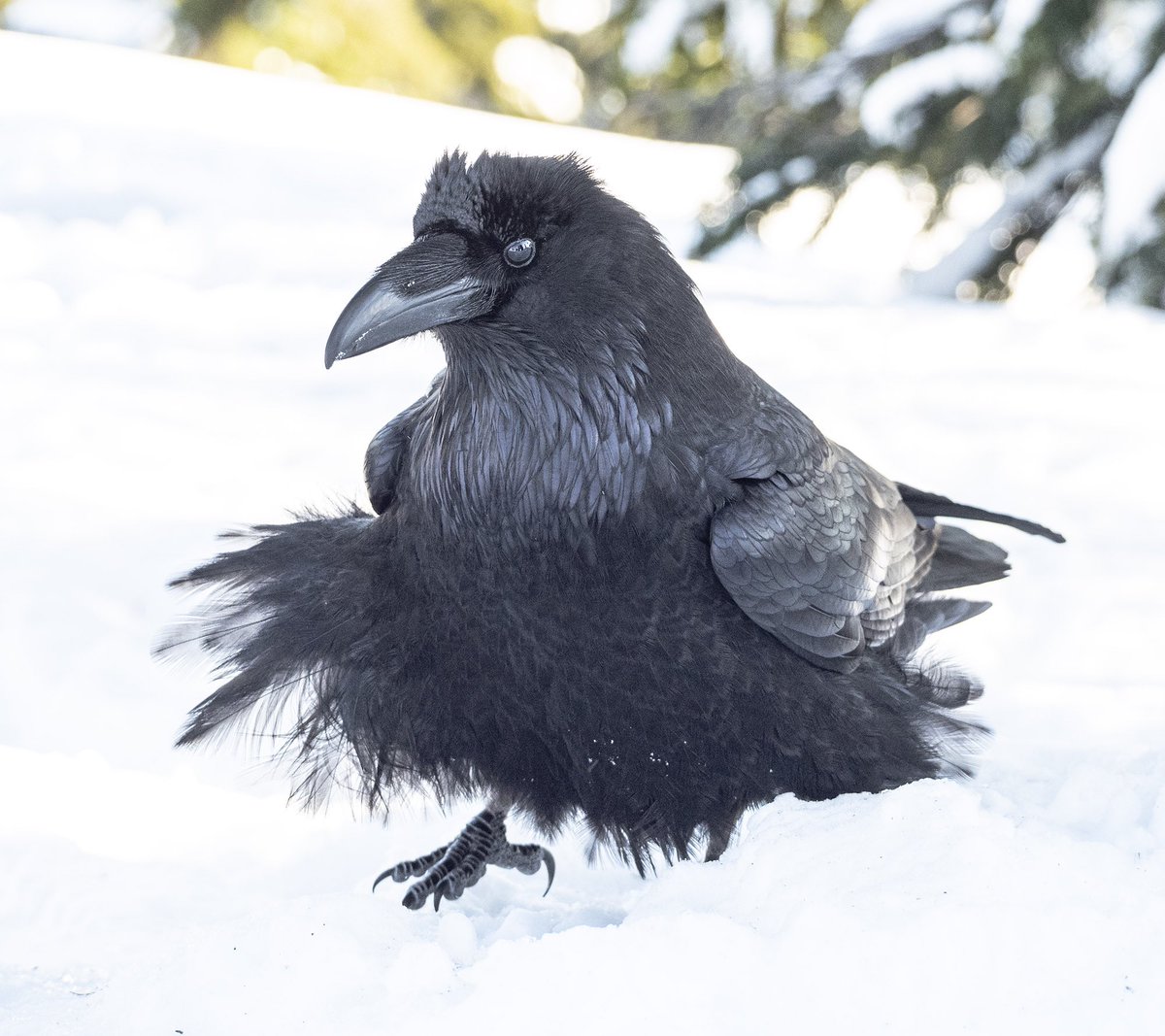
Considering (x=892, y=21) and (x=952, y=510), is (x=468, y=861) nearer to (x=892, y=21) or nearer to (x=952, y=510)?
(x=952, y=510)

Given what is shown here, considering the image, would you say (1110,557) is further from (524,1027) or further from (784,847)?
(524,1027)

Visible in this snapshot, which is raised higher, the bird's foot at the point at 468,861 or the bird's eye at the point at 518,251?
the bird's eye at the point at 518,251

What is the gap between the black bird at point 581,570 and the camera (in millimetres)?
2674

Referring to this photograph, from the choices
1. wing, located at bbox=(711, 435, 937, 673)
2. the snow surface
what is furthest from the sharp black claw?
the snow surface

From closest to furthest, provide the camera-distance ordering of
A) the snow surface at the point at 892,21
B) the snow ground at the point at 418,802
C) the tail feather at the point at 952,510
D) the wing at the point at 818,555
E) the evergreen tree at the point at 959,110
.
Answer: the snow ground at the point at 418,802
the wing at the point at 818,555
the tail feather at the point at 952,510
the evergreen tree at the point at 959,110
the snow surface at the point at 892,21

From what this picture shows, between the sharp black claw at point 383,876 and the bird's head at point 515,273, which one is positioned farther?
the sharp black claw at point 383,876

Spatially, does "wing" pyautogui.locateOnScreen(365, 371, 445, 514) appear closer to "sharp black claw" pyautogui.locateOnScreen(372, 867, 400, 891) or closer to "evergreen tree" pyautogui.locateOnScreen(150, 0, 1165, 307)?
"sharp black claw" pyautogui.locateOnScreen(372, 867, 400, 891)

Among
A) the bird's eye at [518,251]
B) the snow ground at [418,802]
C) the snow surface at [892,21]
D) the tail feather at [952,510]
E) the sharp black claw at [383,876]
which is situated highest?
the snow surface at [892,21]

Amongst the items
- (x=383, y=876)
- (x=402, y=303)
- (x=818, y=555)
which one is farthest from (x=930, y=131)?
(x=383, y=876)

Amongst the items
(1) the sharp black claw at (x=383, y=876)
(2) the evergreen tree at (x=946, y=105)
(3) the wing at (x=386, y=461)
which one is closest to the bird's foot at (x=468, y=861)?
(1) the sharp black claw at (x=383, y=876)

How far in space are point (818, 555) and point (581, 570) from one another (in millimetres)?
599

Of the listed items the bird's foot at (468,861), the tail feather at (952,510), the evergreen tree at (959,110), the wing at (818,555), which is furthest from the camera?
the evergreen tree at (959,110)

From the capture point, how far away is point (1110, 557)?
182 inches

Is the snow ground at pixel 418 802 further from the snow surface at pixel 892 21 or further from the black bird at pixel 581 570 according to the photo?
the snow surface at pixel 892 21
